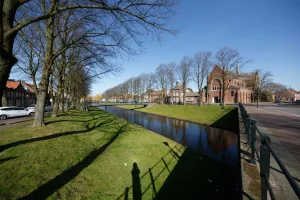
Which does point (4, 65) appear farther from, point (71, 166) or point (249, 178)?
point (249, 178)

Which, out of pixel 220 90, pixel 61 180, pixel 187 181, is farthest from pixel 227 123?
pixel 220 90

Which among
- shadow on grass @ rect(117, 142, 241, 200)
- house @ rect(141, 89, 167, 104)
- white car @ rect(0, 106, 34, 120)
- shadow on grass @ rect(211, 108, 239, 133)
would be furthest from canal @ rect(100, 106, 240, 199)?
house @ rect(141, 89, 167, 104)

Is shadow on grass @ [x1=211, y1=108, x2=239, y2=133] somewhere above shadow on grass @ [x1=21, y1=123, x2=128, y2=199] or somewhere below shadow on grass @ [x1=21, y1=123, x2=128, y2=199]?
below

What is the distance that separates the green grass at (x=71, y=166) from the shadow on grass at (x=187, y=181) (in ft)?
0.31

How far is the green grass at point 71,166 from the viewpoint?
5000 mm

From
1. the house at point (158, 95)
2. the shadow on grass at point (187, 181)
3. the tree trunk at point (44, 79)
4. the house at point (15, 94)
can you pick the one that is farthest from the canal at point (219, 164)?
the house at point (15, 94)

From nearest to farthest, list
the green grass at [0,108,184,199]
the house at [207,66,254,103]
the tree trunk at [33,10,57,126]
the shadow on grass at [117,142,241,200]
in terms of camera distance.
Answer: the green grass at [0,108,184,199]
the shadow on grass at [117,142,241,200]
the tree trunk at [33,10,57,126]
the house at [207,66,254,103]

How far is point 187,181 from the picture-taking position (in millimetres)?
7656

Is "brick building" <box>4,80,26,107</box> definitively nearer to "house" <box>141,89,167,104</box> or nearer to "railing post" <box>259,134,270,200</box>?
"house" <box>141,89,167,104</box>

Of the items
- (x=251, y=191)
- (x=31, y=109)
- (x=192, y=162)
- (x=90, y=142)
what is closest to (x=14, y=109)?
(x=31, y=109)

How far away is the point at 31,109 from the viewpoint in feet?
81.2

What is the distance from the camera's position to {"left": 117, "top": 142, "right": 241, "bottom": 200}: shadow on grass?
6.50 m

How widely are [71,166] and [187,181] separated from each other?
5.17 meters

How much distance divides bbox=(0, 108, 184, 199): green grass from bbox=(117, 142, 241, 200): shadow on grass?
10 centimetres
